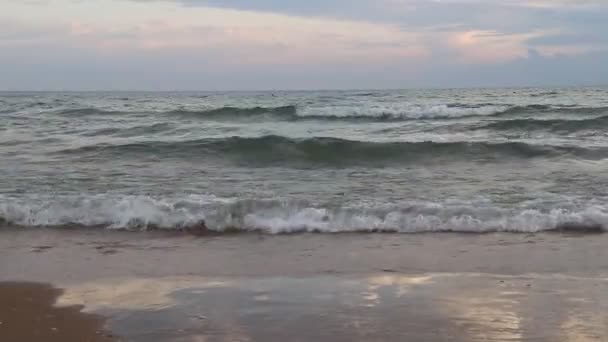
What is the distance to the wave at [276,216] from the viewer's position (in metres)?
6.62

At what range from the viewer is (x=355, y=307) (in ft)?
13.2

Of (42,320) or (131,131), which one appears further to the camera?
(131,131)

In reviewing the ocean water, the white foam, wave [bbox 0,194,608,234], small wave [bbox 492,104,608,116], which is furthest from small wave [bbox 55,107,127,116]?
wave [bbox 0,194,608,234]

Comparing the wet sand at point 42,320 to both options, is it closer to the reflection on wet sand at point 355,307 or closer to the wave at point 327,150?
the reflection on wet sand at point 355,307

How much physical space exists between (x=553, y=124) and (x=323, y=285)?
15406 mm

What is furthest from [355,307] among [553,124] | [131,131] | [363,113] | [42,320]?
[363,113]

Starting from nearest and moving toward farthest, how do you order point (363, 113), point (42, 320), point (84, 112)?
point (42, 320) → point (363, 113) → point (84, 112)

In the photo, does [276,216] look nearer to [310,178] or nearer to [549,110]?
[310,178]

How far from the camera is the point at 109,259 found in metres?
5.53

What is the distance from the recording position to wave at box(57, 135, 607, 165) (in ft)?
41.3

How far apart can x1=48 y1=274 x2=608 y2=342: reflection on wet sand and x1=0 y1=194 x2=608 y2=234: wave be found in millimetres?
1954

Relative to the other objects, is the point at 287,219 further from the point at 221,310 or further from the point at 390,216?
the point at 221,310

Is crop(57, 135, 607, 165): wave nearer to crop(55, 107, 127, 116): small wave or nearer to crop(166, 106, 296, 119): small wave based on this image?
crop(166, 106, 296, 119): small wave

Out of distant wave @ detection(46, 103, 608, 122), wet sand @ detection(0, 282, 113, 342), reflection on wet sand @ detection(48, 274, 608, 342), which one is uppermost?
distant wave @ detection(46, 103, 608, 122)
